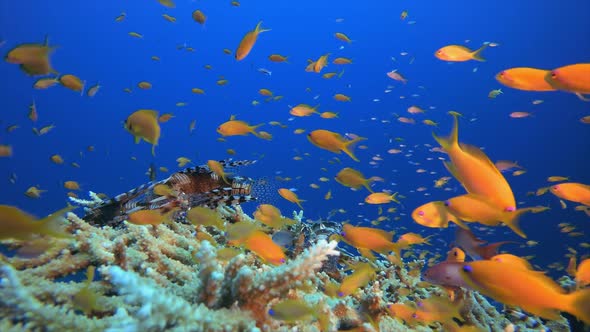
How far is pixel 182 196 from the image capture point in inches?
142

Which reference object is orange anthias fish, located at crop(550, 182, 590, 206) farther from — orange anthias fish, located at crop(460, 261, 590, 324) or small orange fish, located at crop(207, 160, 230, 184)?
small orange fish, located at crop(207, 160, 230, 184)

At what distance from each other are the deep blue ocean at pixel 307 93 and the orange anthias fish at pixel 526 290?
41463 millimetres

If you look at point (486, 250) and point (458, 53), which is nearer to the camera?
point (486, 250)

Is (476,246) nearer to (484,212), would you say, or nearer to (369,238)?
(484,212)

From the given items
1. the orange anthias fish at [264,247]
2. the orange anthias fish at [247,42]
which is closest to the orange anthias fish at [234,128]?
the orange anthias fish at [247,42]

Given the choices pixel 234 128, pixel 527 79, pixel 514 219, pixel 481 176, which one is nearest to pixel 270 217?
pixel 481 176

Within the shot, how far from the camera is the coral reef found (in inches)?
58.6

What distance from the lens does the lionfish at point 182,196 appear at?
3.46m

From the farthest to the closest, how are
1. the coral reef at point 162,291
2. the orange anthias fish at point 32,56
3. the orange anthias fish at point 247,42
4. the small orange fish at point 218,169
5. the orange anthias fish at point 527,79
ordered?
the orange anthias fish at point 247,42, the orange anthias fish at point 32,56, the small orange fish at point 218,169, the orange anthias fish at point 527,79, the coral reef at point 162,291

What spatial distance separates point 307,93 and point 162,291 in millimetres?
62669

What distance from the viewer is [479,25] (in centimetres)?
5909

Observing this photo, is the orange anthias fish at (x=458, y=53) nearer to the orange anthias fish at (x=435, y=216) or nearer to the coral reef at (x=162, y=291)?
the orange anthias fish at (x=435, y=216)

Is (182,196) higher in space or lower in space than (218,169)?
lower

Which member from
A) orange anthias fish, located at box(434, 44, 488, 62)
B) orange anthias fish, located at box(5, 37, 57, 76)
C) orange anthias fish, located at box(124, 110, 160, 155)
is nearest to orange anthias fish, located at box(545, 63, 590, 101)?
orange anthias fish, located at box(434, 44, 488, 62)
